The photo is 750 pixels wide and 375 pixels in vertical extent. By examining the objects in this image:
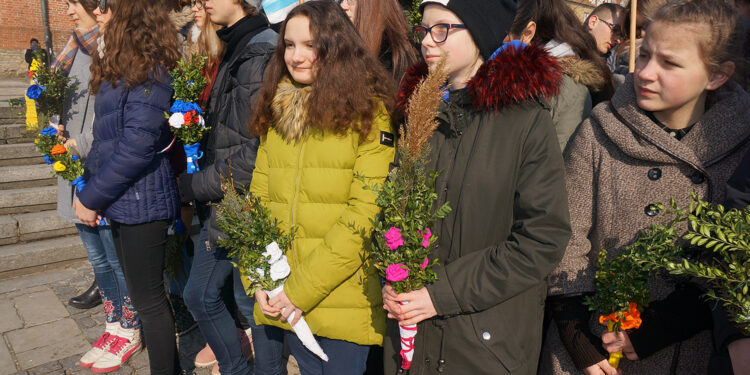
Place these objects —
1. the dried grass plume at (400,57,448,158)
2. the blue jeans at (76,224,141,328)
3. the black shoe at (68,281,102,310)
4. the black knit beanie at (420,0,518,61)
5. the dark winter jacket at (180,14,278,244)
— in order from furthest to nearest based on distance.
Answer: the black shoe at (68,281,102,310) < the blue jeans at (76,224,141,328) < the dark winter jacket at (180,14,278,244) < the black knit beanie at (420,0,518,61) < the dried grass plume at (400,57,448,158)

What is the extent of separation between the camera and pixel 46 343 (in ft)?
13.5

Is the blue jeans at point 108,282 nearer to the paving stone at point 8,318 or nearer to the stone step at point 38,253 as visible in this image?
the paving stone at point 8,318

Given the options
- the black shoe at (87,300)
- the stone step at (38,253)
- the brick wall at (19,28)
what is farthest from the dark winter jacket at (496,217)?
the brick wall at (19,28)

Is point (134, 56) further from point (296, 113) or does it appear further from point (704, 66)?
point (704, 66)

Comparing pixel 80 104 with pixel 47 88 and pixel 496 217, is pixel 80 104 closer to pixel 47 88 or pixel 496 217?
pixel 47 88

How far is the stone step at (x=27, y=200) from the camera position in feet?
20.7

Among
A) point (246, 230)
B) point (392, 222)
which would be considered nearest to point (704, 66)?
point (392, 222)

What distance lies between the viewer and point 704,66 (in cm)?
170

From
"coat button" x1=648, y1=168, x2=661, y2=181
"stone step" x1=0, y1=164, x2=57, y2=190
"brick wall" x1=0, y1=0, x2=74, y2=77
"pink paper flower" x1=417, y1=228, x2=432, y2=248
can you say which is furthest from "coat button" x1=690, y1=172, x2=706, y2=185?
"brick wall" x1=0, y1=0, x2=74, y2=77

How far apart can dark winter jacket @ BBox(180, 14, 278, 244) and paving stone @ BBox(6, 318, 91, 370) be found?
6.64 feet

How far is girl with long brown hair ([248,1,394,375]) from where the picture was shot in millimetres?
2150

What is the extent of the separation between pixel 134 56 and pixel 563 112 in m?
2.47

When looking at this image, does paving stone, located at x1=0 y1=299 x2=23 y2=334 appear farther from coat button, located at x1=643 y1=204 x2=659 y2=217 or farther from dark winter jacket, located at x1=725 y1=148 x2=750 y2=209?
dark winter jacket, located at x1=725 y1=148 x2=750 y2=209

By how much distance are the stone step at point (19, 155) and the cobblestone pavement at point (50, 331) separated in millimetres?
2504
